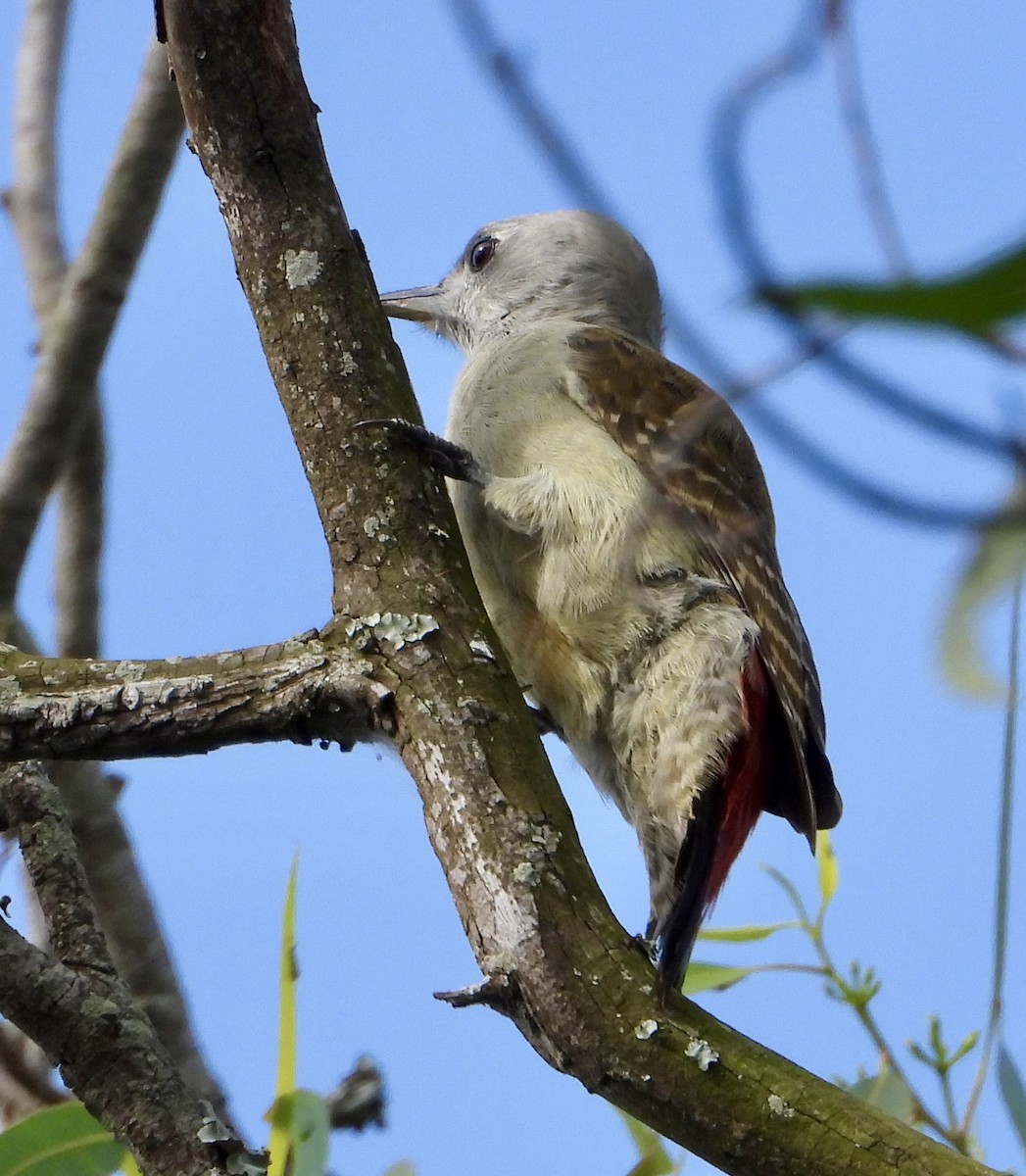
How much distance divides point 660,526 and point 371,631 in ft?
4.05

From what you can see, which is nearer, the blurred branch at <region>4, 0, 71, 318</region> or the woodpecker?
the woodpecker

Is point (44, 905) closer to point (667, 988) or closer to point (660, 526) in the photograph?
point (667, 988)

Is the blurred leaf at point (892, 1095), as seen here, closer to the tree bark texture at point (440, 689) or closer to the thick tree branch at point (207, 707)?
the tree bark texture at point (440, 689)

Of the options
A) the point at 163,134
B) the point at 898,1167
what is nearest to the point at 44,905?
the point at 898,1167

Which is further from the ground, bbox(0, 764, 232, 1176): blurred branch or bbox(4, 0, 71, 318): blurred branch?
bbox(4, 0, 71, 318): blurred branch

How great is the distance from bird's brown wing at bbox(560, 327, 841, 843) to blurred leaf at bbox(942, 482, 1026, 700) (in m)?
2.08

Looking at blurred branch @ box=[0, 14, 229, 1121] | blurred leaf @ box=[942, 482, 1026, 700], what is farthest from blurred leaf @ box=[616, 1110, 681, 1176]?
blurred leaf @ box=[942, 482, 1026, 700]

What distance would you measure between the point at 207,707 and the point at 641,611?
1.24m

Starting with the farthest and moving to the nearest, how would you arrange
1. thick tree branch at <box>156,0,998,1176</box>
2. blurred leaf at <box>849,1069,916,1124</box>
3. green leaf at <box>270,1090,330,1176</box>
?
1. blurred leaf at <box>849,1069,916,1124</box>
2. thick tree branch at <box>156,0,998,1176</box>
3. green leaf at <box>270,1090,330,1176</box>

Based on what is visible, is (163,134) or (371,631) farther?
(163,134)

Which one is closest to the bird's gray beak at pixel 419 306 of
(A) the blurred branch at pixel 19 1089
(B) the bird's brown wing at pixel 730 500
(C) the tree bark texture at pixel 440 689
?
(B) the bird's brown wing at pixel 730 500

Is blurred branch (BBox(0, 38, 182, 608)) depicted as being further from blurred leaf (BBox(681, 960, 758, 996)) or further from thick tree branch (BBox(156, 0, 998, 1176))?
blurred leaf (BBox(681, 960, 758, 996))

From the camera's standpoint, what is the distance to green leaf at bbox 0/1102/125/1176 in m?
2.28

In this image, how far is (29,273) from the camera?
4.34m
